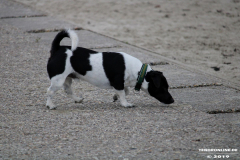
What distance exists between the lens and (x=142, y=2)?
13648 mm

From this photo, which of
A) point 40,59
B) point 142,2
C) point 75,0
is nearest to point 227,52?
point 40,59

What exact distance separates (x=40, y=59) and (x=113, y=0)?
7.53 m

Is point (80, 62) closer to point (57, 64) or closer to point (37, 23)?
point (57, 64)

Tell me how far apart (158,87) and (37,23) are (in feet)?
19.2

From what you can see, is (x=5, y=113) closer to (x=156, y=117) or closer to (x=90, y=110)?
(x=90, y=110)

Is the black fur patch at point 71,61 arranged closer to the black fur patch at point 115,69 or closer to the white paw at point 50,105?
the black fur patch at point 115,69

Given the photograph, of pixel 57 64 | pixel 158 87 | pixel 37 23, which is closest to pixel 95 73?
pixel 57 64

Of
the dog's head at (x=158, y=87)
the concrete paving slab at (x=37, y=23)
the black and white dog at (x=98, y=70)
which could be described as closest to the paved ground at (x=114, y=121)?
the dog's head at (x=158, y=87)

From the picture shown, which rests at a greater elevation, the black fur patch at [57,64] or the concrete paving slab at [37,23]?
the black fur patch at [57,64]

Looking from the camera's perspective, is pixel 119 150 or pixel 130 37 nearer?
pixel 119 150

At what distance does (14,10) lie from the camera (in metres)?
11.3

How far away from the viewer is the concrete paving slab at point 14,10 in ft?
35.3

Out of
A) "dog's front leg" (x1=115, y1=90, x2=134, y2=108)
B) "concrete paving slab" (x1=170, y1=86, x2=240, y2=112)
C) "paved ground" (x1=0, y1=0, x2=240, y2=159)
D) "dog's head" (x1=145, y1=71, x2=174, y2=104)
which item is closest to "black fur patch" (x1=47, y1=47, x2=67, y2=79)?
"paved ground" (x1=0, y1=0, x2=240, y2=159)

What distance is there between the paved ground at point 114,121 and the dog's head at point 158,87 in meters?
0.15
